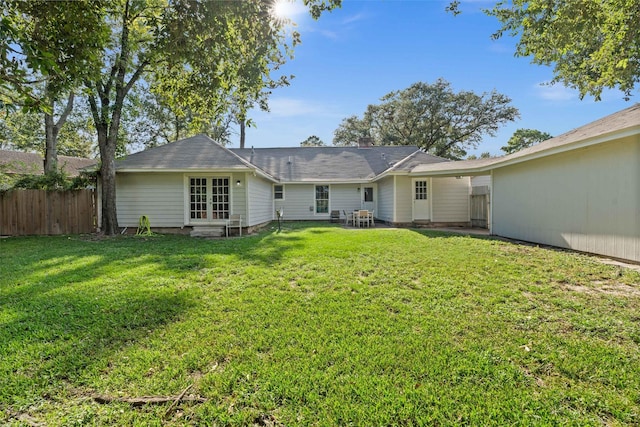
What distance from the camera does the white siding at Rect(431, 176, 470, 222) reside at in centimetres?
1370

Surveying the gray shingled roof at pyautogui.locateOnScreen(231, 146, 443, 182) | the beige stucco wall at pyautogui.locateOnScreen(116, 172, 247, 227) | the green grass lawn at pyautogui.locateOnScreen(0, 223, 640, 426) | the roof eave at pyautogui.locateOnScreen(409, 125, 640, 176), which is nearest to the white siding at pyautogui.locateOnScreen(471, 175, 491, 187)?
the gray shingled roof at pyautogui.locateOnScreen(231, 146, 443, 182)

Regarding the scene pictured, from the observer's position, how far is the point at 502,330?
10.5 ft

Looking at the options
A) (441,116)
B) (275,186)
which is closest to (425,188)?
(275,186)

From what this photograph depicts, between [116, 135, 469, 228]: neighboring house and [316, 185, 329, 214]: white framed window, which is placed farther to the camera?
[316, 185, 329, 214]: white framed window

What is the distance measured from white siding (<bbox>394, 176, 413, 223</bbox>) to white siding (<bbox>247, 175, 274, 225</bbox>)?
20.1 feet

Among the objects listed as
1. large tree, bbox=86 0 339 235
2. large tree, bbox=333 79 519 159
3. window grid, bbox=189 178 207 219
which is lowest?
window grid, bbox=189 178 207 219

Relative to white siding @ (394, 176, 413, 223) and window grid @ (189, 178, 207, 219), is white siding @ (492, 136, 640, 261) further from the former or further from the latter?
window grid @ (189, 178, 207, 219)

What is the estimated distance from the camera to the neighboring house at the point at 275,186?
11.0 m

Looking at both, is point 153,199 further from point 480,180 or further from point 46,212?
point 480,180

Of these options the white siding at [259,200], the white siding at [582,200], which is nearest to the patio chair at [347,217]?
the white siding at [259,200]

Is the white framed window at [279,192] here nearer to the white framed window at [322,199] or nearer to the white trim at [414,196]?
the white framed window at [322,199]

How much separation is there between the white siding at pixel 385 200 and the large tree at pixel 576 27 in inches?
290

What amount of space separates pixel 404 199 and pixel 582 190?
7108 mm

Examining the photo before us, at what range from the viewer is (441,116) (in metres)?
27.9
